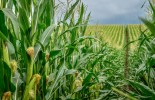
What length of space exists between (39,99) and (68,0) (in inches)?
37.9

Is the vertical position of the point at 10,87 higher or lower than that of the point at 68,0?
lower

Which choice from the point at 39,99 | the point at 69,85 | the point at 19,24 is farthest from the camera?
the point at 69,85

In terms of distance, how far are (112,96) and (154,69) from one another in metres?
0.46

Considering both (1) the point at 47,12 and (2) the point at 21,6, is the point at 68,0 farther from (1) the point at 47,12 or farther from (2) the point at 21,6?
(2) the point at 21,6

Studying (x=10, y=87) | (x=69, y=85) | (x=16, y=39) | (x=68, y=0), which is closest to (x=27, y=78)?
(x=10, y=87)

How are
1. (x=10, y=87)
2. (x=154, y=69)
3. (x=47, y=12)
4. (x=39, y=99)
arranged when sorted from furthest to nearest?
(x=154, y=69), (x=47, y=12), (x=39, y=99), (x=10, y=87)

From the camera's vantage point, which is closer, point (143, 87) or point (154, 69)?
point (143, 87)

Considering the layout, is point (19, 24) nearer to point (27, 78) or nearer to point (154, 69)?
point (27, 78)

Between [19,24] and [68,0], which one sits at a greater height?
[68,0]

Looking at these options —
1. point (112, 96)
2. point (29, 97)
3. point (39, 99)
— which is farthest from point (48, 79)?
point (112, 96)

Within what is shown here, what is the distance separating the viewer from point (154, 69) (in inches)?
106

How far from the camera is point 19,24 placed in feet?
5.20

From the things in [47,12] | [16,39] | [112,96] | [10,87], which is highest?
[47,12]

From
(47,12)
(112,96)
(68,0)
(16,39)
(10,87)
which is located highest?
(68,0)
